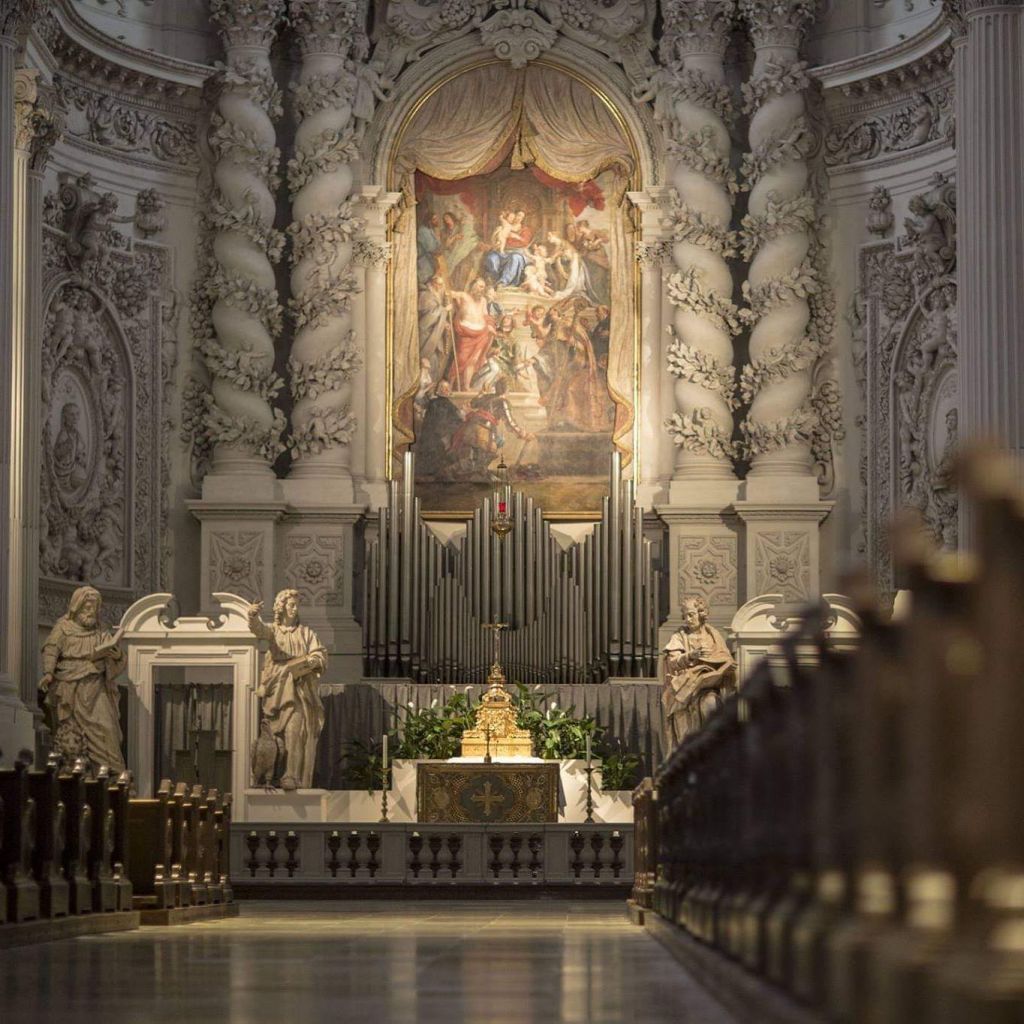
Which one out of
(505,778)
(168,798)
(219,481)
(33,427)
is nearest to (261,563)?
(219,481)

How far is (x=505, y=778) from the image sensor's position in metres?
18.1

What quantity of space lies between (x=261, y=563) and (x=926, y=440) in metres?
6.80

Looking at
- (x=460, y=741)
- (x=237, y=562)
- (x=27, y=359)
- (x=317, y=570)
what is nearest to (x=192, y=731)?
(x=460, y=741)

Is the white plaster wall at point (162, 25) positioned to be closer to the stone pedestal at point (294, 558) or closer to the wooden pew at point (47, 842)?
the stone pedestal at point (294, 558)

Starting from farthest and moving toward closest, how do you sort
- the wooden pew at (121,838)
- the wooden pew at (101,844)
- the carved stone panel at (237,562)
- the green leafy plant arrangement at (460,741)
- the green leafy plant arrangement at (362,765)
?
the carved stone panel at (237,562) → the green leafy plant arrangement at (460,741) → the green leafy plant arrangement at (362,765) → the wooden pew at (121,838) → the wooden pew at (101,844)

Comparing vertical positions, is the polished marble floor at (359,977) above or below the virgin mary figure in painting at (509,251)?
below

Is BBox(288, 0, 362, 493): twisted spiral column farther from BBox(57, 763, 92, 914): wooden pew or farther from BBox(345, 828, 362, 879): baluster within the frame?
BBox(57, 763, 92, 914): wooden pew

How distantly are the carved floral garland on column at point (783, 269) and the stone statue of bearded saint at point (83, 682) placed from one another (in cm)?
720

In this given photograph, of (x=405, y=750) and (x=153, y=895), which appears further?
(x=405, y=750)

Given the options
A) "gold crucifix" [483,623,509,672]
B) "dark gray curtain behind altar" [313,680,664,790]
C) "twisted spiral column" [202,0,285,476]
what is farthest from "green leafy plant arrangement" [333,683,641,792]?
"twisted spiral column" [202,0,285,476]

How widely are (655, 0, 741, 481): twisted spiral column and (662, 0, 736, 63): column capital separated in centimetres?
1

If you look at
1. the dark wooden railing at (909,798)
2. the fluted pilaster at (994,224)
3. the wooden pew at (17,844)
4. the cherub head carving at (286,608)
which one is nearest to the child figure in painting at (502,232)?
the cherub head carving at (286,608)

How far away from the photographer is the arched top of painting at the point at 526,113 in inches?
902

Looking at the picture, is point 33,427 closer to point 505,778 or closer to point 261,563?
point 261,563
